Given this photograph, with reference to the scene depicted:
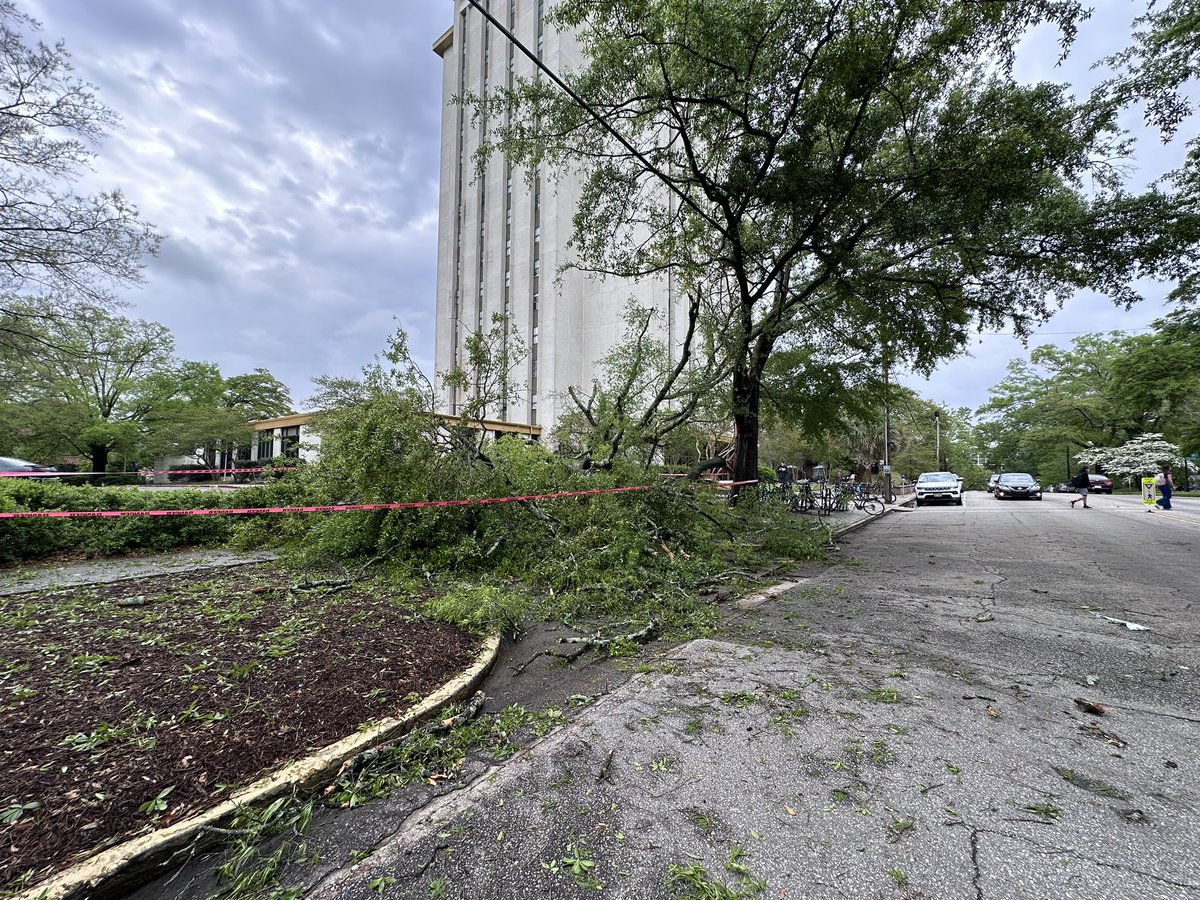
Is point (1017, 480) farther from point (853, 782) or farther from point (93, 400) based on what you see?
point (93, 400)

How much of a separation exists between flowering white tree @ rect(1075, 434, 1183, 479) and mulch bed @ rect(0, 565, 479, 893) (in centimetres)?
5088

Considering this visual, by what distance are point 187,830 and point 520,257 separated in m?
38.0

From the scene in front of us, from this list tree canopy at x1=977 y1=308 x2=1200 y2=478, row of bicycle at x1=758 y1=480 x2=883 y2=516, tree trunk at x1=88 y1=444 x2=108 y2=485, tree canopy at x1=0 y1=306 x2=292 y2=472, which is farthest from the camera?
tree canopy at x1=977 y1=308 x2=1200 y2=478

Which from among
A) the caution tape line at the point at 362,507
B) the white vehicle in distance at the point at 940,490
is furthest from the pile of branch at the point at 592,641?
the white vehicle in distance at the point at 940,490

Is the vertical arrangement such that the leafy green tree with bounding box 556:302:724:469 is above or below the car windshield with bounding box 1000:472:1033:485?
above

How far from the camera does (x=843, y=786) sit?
84.8 inches

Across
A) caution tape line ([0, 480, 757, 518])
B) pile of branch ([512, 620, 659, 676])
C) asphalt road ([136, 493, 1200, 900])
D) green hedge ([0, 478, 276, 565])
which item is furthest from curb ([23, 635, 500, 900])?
green hedge ([0, 478, 276, 565])

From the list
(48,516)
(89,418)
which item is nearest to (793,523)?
(48,516)

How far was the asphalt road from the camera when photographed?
5.51ft

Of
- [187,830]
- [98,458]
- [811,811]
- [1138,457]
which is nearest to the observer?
[187,830]

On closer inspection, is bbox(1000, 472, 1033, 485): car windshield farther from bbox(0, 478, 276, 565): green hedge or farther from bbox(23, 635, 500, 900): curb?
bbox(0, 478, 276, 565): green hedge

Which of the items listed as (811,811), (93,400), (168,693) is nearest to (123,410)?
(93,400)

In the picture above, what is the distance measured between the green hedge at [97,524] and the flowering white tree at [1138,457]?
52.4 meters

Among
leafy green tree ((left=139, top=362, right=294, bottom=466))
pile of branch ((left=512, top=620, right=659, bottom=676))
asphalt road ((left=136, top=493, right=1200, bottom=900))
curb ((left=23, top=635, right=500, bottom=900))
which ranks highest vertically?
leafy green tree ((left=139, top=362, right=294, bottom=466))
